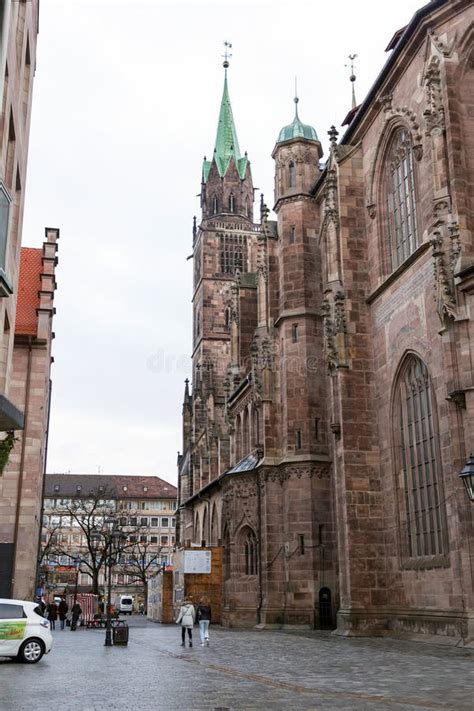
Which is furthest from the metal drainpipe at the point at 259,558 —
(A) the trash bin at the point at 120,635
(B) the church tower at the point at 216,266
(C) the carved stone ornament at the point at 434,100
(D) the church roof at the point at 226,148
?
(D) the church roof at the point at 226,148

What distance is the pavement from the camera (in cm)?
1124

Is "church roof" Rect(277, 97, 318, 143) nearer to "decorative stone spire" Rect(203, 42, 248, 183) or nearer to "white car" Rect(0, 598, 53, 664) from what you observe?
"white car" Rect(0, 598, 53, 664)

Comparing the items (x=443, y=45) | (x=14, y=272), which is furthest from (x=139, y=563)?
(x=443, y=45)

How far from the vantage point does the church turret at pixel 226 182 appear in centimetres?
8581

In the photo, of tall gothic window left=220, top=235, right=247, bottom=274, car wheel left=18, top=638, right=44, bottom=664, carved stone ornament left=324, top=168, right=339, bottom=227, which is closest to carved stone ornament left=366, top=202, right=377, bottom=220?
carved stone ornament left=324, top=168, right=339, bottom=227

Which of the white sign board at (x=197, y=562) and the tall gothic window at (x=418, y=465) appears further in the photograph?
the white sign board at (x=197, y=562)

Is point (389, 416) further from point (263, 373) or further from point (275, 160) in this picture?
point (275, 160)

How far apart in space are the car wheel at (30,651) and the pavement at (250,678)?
361 mm

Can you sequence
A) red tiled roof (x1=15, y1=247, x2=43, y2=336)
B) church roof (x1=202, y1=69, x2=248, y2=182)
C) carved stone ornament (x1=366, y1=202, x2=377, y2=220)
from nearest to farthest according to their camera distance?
carved stone ornament (x1=366, y1=202, x2=377, y2=220)
red tiled roof (x1=15, y1=247, x2=43, y2=336)
church roof (x1=202, y1=69, x2=248, y2=182)

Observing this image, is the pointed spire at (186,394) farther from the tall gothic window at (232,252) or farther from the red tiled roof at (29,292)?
the red tiled roof at (29,292)

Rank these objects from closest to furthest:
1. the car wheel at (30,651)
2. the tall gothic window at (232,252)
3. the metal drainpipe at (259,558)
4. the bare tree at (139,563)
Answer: the car wheel at (30,651) < the metal drainpipe at (259,558) < the tall gothic window at (232,252) < the bare tree at (139,563)

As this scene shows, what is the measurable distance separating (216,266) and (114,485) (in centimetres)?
5331

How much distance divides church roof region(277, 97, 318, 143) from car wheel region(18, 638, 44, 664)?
25.6 metres

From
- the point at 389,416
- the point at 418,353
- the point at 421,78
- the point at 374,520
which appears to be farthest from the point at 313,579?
the point at 421,78
